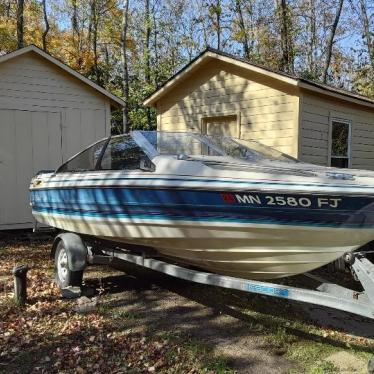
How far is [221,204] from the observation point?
13.6 ft

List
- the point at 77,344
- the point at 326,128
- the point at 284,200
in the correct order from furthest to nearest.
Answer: the point at 326,128, the point at 77,344, the point at 284,200

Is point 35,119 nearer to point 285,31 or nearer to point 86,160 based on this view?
point 86,160

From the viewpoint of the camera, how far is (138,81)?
26.5 meters

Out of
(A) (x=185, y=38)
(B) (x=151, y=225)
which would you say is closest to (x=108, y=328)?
(B) (x=151, y=225)

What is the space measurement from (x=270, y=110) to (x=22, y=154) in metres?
5.39

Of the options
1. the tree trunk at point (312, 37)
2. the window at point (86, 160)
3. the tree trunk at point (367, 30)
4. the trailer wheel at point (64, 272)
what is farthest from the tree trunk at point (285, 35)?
the trailer wheel at point (64, 272)

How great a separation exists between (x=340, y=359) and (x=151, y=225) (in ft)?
6.97

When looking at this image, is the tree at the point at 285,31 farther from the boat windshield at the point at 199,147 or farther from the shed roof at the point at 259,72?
the boat windshield at the point at 199,147

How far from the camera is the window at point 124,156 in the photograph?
16.1 ft

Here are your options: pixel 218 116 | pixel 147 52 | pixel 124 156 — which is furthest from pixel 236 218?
pixel 147 52

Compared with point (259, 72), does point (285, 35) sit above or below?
above

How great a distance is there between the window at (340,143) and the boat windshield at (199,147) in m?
5.15

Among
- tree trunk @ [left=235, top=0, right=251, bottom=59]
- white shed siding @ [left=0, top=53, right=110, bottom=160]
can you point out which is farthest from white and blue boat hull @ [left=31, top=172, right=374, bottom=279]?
tree trunk @ [left=235, top=0, right=251, bottom=59]

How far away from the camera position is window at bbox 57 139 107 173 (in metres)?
5.84
